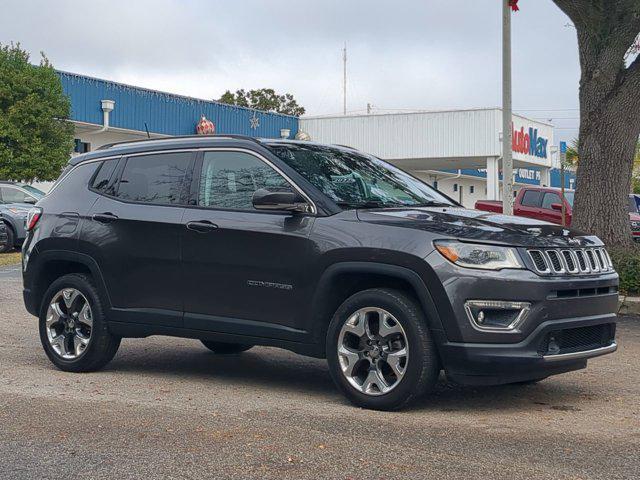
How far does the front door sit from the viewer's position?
6.58m

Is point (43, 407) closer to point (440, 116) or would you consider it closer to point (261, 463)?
point (261, 463)

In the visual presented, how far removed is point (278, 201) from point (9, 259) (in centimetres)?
1438

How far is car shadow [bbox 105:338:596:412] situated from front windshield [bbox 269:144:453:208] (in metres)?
1.40

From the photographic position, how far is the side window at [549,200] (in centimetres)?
2242

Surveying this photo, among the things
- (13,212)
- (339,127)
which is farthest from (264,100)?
(13,212)

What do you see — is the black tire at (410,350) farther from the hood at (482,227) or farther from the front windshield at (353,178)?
the front windshield at (353,178)

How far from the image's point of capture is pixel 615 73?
12641 millimetres

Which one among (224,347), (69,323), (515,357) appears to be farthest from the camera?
(224,347)

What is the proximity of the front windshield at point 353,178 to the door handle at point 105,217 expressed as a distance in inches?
57.0

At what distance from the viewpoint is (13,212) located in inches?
831

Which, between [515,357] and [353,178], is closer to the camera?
[515,357]

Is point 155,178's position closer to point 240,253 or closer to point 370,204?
point 240,253

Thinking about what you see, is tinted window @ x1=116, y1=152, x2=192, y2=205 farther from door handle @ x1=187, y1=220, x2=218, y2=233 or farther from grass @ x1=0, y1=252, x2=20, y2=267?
grass @ x1=0, y1=252, x2=20, y2=267

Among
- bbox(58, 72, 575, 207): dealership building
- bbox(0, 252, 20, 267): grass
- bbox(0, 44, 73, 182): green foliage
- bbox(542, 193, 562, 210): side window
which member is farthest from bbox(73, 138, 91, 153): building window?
Result: bbox(542, 193, 562, 210): side window
